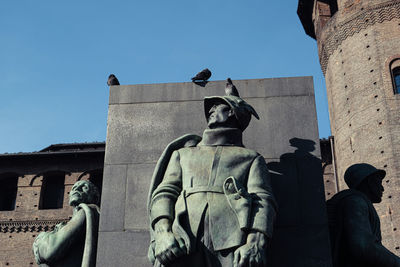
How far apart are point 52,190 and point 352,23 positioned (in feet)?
60.1

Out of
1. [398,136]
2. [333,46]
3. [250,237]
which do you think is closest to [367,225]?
[250,237]

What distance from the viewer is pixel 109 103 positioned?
6324 mm

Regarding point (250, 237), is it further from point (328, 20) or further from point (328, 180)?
point (328, 20)

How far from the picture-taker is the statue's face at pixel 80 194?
6051 mm

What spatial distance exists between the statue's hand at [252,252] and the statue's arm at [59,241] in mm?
2118

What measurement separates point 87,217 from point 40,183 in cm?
2758

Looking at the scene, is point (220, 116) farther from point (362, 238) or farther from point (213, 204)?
point (362, 238)

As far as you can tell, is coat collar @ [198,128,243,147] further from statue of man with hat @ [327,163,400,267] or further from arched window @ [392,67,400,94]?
arched window @ [392,67,400,94]

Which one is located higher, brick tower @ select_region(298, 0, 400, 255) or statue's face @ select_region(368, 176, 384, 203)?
brick tower @ select_region(298, 0, 400, 255)

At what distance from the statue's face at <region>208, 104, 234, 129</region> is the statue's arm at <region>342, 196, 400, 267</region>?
4.75 ft

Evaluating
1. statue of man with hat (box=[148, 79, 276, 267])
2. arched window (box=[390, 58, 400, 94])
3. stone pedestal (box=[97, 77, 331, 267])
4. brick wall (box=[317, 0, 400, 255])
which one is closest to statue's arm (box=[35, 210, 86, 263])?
stone pedestal (box=[97, 77, 331, 267])

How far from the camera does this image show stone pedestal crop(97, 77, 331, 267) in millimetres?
5332

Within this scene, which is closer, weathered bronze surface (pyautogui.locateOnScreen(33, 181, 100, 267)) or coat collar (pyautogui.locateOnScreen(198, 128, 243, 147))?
coat collar (pyautogui.locateOnScreen(198, 128, 243, 147))

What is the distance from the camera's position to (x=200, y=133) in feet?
19.7
